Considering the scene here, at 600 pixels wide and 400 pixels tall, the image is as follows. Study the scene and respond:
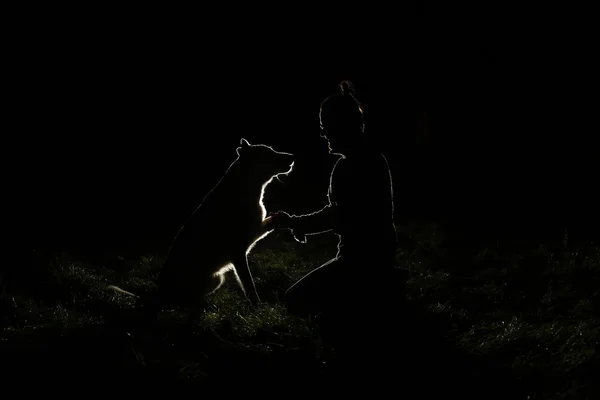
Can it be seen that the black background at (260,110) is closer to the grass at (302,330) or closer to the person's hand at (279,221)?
the grass at (302,330)

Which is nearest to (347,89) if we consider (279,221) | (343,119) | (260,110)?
(343,119)

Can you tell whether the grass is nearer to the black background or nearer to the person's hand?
the person's hand

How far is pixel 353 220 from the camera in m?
3.66

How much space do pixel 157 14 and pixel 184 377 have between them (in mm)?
8017

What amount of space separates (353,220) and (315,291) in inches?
27.5

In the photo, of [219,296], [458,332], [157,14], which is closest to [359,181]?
[458,332]

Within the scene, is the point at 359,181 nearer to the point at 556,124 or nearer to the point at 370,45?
the point at 370,45

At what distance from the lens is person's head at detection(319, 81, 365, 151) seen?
3455 millimetres

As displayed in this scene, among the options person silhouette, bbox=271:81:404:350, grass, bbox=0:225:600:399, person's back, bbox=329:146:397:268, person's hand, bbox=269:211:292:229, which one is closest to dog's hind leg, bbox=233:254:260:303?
grass, bbox=0:225:600:399

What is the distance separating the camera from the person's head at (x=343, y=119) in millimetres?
3455

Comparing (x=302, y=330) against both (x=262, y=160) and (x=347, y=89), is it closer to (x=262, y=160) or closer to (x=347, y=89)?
(x=262, y=160)

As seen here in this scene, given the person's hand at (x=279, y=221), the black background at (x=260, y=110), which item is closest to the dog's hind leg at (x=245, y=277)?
the person's hand at (x=279, y=221)

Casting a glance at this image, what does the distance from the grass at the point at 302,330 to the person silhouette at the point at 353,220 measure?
0.68 ft

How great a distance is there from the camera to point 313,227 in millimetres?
4406
